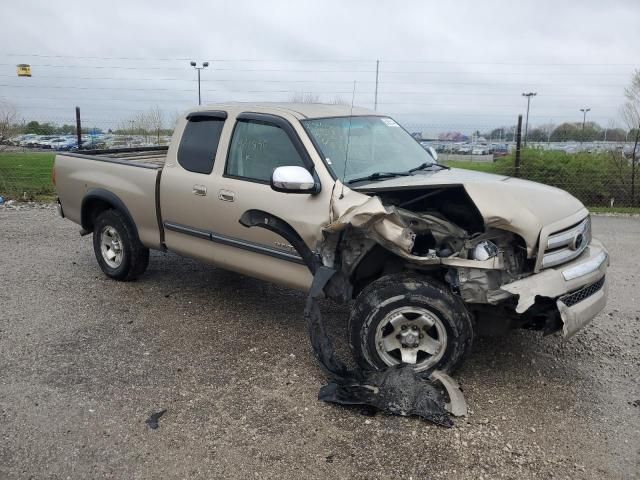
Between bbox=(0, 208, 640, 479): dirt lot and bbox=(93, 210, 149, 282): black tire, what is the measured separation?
10.7 inches

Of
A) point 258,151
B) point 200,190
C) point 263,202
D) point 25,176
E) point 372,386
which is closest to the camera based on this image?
point 372,386

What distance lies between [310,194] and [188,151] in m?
1.65

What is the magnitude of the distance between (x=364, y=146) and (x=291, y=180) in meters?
1.10

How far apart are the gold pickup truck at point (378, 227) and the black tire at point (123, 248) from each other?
52cm

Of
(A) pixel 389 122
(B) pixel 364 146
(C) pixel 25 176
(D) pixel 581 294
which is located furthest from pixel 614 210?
(C) pixel 25 176

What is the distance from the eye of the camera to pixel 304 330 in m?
5.11

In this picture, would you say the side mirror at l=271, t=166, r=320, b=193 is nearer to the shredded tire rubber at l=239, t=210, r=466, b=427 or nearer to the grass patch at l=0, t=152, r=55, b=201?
the shredded tire rubber at l=239, t=210, r=466, b=427

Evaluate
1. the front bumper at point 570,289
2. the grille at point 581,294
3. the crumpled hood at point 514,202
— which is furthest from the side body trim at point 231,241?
the grille at point 581,294

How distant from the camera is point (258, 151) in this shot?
4.91 m

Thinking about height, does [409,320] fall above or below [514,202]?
below

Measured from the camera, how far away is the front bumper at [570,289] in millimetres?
3615

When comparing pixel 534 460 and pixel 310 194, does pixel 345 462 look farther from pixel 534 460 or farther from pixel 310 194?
pixel 310 194

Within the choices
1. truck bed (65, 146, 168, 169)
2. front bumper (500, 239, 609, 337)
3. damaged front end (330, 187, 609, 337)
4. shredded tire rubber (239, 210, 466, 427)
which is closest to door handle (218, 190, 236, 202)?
shredded tire rubber (239, 210, 466, 427)

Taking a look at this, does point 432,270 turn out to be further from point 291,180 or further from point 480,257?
point 291,180
